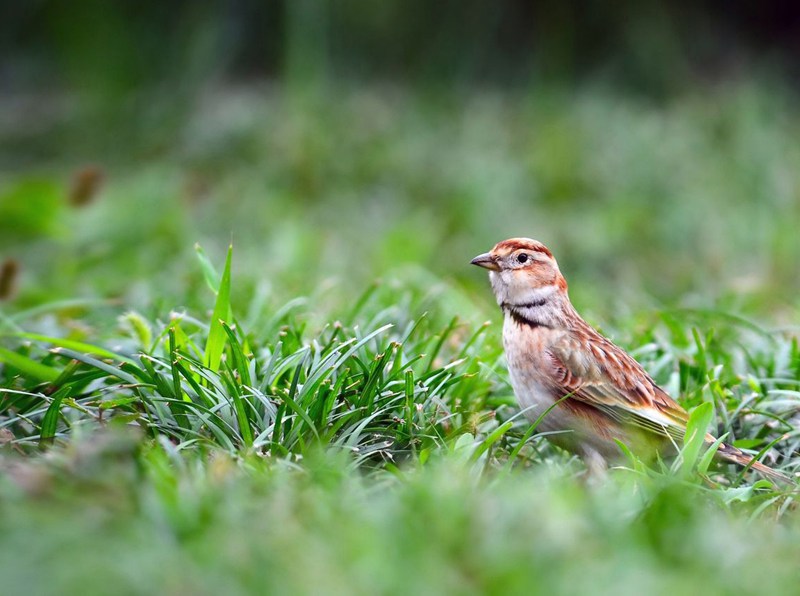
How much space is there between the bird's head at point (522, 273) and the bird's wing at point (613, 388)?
286 mm

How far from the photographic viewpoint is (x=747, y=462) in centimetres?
342

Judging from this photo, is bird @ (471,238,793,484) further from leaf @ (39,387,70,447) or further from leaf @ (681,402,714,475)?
leaf @ (39,387,70,447)

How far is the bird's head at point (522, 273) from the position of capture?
3.92 metres

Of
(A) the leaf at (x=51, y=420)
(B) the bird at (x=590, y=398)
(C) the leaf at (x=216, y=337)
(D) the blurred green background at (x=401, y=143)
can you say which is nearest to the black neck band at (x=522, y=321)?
(B) the bird at (x=590, y=398)

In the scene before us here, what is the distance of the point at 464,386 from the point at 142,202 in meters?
4.11

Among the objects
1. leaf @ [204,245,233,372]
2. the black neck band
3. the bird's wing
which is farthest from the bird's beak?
leaf @ [204,245,233,372]

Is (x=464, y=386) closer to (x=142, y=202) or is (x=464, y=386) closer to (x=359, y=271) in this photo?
(x=359, y=271)

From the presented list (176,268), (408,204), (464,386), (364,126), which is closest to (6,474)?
(464,386)

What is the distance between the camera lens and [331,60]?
1070 cm

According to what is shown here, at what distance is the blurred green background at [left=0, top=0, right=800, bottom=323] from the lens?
22.3 feet

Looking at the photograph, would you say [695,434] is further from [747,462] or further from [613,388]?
[613,388]

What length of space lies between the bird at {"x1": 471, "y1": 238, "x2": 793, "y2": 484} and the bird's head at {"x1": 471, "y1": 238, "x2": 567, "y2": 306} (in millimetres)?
128

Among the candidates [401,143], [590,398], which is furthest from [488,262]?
[401,143]

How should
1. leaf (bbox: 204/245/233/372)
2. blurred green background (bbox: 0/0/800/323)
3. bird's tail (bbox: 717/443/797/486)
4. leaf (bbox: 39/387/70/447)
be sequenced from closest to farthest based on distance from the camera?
leaf (bbox: 39/387/70/447) → bird's tail (bbox: 717/443/797/486) → leaf (bbox: 204/245/233/372) → blurred green background (bbox: 0/0/800/323)
